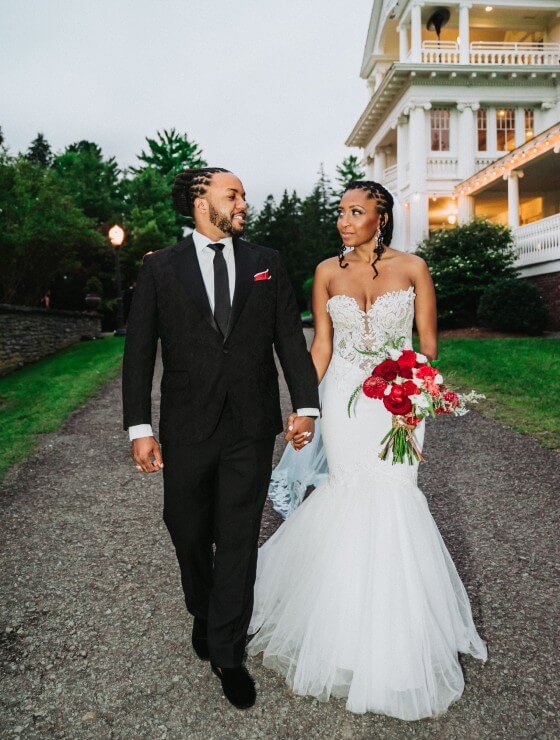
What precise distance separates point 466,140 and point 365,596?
2738cm

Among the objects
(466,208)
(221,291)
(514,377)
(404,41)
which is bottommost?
(514,377)

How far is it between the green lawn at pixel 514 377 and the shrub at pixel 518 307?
2037mm

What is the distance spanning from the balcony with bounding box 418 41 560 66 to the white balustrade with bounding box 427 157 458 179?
4.16 meters

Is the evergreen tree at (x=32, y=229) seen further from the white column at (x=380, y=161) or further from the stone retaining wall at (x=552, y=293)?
the white column at (x=380, y=161)

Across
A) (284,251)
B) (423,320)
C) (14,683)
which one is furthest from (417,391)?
(284,251)

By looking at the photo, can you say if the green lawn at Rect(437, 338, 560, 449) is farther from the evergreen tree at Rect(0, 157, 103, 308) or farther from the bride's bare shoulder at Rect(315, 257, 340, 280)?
the evergreen tree at Rect(0, 157, 103, 308)

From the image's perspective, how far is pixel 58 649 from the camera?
312cm

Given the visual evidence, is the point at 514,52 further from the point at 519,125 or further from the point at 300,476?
the point at 300,476

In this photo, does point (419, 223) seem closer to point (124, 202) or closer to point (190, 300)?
point (124, 202)

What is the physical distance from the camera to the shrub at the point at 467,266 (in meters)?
18.3

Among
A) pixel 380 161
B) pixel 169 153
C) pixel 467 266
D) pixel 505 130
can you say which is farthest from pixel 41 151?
pixel 467 266

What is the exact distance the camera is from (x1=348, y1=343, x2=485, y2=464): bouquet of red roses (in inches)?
108

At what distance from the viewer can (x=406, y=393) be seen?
2.74 meters

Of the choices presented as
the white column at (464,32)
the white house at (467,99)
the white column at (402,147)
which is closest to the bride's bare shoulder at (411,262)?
the white house at (467,99)
